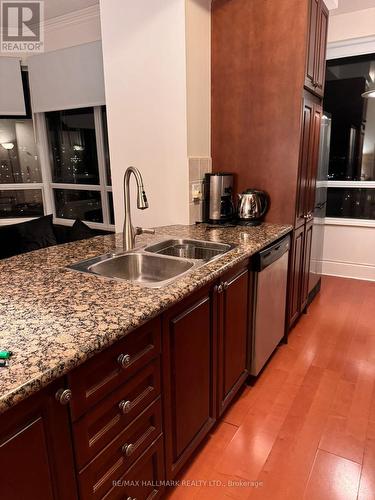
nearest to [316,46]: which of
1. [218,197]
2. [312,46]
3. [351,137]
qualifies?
[312,46]

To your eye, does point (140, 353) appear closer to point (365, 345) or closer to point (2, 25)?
point (365, 345)

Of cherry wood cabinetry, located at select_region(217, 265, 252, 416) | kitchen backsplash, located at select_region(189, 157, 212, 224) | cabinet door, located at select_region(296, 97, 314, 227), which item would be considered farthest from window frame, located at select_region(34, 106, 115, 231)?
cherry wood cabinetry, located at select_region(217, 265, 252, 416)

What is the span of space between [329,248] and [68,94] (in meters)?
3.51

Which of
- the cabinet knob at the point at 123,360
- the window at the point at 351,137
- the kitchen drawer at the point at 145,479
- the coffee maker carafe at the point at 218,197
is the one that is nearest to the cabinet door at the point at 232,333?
the kitchen drawer at the point at 145,479

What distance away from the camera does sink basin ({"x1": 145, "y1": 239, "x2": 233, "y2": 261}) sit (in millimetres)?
1947

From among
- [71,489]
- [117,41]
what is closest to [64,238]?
[117,41]

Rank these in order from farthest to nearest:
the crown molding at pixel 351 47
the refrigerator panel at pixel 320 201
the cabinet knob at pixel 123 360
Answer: the crown molding at pixel 351 47 → the refrigerator panel at pixel 320 201 → the cabinet knob at pixel 123 360

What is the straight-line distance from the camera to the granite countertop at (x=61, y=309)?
0.78 metres

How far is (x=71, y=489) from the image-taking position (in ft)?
2.94

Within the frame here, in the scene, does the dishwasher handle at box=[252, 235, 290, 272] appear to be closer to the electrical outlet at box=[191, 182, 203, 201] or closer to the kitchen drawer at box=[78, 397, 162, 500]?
the electrical outlet at box=[191, 182, 203, 201]

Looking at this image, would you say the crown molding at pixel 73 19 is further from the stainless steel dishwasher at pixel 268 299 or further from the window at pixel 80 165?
the stainless steel dishwasher at pixel 268 299

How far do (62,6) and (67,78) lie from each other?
2.10ft

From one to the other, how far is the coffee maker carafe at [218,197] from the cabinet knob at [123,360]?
1.66m

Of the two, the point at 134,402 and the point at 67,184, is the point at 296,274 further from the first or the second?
the point at 67,184
